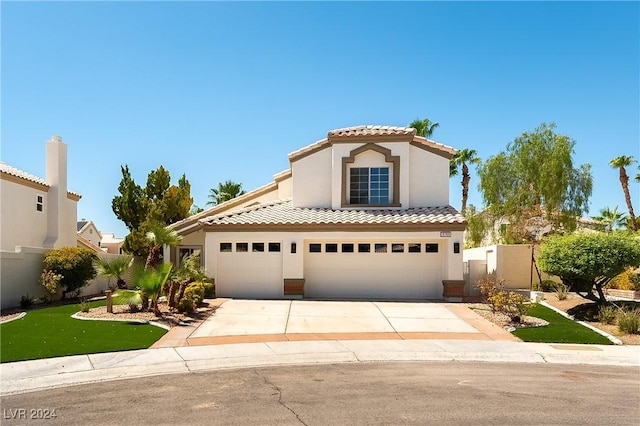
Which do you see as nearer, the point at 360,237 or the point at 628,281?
the point at 360,237

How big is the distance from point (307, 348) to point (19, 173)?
60.4 feet

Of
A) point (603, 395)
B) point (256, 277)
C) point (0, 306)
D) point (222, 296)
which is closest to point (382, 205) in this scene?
point (256, 277)

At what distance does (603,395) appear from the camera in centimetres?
762

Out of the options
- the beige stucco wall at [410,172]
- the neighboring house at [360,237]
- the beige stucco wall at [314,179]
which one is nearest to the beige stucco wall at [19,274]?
the neighboring house at [360,237]

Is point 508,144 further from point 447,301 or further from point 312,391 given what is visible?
point 312,391

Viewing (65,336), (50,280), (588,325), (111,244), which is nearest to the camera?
(65,336)

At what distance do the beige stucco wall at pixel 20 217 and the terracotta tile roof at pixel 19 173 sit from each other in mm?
409

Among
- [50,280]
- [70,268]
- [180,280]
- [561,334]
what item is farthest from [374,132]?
[50,280]

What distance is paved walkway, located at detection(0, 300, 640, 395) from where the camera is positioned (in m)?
8.80

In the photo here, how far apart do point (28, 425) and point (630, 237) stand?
58.0ft

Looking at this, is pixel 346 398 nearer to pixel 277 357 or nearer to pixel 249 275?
pixel 277 357

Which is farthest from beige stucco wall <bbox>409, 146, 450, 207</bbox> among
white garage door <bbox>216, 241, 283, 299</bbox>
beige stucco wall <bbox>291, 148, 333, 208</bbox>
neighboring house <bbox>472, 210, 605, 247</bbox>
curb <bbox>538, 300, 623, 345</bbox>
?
white garage door <bbox>216, 241, 283, 299</bbox>

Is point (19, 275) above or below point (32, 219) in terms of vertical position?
below

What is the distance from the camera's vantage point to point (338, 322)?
47.2 ft
